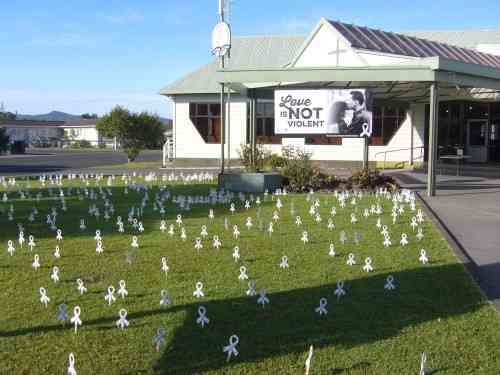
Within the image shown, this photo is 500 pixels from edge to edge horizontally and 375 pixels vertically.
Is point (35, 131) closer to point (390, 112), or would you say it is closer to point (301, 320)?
point (390, 112)

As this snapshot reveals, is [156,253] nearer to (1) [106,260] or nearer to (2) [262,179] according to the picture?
(1) [106,260]

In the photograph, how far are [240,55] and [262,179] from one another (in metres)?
17.0

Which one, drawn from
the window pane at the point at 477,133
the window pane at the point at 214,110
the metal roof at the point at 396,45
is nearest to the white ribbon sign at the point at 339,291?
the metal roof at the point at 396,45

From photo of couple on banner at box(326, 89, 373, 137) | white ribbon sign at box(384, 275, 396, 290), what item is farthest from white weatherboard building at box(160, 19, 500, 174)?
white ribbon sign at box(384, 275, 396, 290)

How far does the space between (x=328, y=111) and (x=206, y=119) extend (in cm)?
1337

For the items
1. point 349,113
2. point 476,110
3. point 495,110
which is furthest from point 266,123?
point 349,113

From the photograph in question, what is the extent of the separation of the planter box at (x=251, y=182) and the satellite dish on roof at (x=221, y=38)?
163 inches

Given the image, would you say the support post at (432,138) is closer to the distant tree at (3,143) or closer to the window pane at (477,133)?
the window pane at (477,133)

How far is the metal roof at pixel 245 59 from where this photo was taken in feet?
92.9

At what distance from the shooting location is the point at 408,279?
6.63 meters

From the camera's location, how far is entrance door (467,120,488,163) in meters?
26.9

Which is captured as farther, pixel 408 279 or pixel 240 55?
pixel 240 55

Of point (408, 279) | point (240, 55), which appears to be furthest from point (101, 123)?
point (408, 279)

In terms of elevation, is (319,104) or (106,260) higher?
(319,104)
